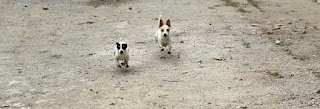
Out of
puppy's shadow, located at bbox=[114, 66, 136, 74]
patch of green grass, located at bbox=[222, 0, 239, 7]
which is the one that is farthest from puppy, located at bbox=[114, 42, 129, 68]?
patch of green grass, located at bbox=[222, 0, 239, 7]

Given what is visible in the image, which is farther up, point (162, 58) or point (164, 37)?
point (164, 37)

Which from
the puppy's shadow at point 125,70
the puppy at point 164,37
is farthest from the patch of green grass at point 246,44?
the puppy's shadow at point 125,70

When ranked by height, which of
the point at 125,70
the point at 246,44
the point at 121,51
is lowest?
the point at 125,70

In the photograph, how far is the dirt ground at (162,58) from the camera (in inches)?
230

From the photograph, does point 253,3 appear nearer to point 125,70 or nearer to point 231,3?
point 231,3

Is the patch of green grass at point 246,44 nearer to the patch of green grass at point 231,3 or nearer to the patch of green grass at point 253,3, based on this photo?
the patch of green grass at point 253,3

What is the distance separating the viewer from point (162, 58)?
7875 mm

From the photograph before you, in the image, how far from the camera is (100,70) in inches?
283

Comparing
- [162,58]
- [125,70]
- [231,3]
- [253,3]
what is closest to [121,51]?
[125,70]

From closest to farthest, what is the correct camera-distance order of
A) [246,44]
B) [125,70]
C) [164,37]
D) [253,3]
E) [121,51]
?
[121,51] → [125,70] → [164,37] → [246,44] → [253,3]

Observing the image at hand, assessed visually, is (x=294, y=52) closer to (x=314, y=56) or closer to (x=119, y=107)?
(x=314, y=56)

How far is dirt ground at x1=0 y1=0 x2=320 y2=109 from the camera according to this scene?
5.85 metres

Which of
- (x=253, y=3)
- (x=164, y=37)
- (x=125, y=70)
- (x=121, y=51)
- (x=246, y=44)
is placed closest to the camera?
(x=121, y=51)

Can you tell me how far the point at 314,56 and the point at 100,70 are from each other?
4.25 meters
